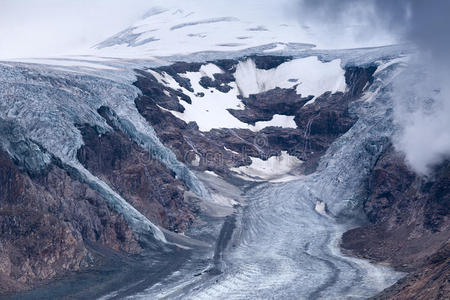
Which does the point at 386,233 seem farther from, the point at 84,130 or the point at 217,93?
the point at 217,93

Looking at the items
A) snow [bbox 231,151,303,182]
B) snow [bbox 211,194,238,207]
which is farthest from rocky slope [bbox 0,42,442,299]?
snow [bbox 211,194,238,207]

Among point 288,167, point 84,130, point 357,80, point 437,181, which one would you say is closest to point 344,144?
point 288,167

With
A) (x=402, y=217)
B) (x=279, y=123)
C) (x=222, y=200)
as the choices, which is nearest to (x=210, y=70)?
(x=279, y=123)

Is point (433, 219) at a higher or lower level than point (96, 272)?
higher

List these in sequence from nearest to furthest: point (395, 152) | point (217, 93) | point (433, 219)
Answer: point (433, 219) → point (395, 152) → point (217, 93)

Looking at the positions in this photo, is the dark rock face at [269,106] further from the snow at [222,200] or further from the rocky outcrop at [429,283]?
the rocky outcrop at [429,283]

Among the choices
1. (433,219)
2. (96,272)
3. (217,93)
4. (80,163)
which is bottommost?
(96,272)

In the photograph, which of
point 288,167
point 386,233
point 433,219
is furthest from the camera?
point 288,167

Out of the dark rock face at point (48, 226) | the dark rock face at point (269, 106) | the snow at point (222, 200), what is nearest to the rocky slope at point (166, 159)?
the dark rock face at point (48, 226)
